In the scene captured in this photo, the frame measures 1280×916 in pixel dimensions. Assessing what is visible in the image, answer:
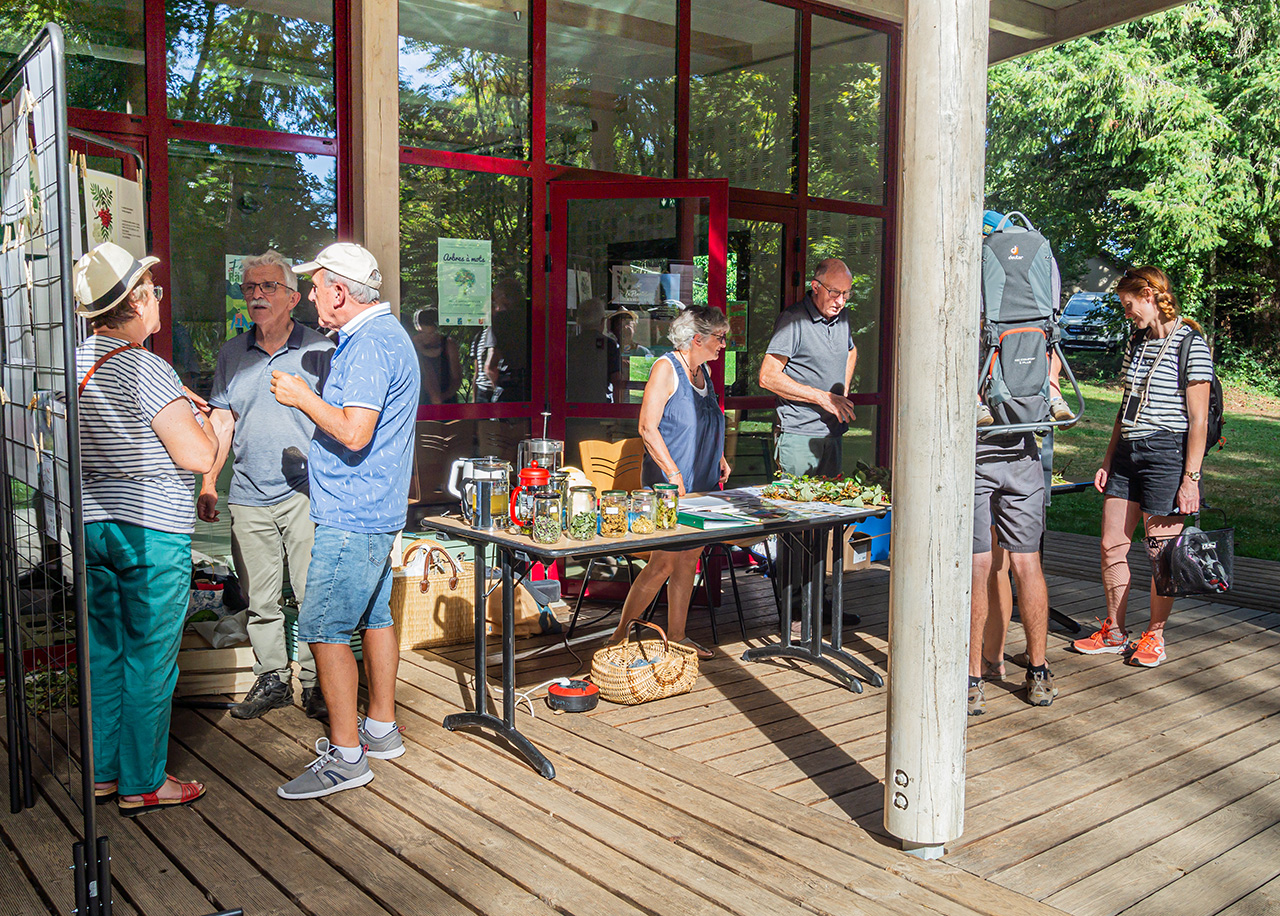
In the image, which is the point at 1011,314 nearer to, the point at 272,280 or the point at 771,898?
the point at 771,898

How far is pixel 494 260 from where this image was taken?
623 cm

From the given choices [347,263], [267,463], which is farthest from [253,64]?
[347,263]

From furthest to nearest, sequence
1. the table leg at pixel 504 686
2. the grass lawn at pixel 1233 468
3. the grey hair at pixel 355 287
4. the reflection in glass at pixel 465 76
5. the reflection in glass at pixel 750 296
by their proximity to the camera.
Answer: the grass lawn at pixel 1233 468, the reflection in glass at pixel 750 296, the reflection in glass at pixel 465 76, the table leg at pixel 504 686, the grey hair at pixel 355 287

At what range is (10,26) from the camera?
497 cm

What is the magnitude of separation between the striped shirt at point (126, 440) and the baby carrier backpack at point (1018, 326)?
2881 mm

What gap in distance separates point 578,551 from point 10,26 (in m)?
3.76

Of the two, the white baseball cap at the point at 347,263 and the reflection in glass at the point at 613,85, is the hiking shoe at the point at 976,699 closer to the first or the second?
the white baseball cap at the point at 347,263

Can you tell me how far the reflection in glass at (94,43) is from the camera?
4953mm

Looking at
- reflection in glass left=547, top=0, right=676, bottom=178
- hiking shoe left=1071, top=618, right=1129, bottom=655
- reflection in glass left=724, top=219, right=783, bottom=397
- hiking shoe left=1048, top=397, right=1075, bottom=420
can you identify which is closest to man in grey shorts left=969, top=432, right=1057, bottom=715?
hiking shoe left=1048, top=397, right=1075, bottom=420

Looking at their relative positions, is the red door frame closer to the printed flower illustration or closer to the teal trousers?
the printed flower illustration

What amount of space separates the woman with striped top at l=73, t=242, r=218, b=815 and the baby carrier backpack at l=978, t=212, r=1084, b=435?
2848 mm

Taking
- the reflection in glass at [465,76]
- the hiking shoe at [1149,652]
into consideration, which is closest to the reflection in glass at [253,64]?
the reflection in glass at [465,76]

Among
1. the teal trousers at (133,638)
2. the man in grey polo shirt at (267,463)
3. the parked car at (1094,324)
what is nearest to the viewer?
the teal trousers at (133,638)

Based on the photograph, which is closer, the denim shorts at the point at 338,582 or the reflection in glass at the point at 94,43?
the denim shorts at the point at 338,582
